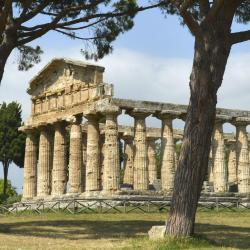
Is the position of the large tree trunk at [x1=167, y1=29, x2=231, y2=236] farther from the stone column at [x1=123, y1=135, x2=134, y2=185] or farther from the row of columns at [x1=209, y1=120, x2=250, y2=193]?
the stone column at [x1=123, y1=135, x2=134, y2=185]

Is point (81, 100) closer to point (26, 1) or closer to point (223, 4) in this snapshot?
point (26, 1)

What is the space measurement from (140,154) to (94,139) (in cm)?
271

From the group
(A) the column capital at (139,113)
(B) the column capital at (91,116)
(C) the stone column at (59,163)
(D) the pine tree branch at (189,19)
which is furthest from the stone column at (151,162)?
(D) the pine tree branch at (189,19)

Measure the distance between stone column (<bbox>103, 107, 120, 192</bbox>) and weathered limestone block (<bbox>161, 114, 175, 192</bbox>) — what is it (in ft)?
10.8

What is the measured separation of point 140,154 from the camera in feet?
113

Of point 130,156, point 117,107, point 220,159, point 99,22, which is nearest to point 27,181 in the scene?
point 130,156

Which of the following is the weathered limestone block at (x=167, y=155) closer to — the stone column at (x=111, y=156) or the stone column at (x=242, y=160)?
the stone column at (x=111, y=156)

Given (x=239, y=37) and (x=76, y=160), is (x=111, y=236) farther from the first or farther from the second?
(x=76, y=160)

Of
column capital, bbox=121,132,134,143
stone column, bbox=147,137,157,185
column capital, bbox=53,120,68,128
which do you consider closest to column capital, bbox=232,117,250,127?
stone column, bbox=147,137,157,185

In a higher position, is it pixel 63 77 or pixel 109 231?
pixel 63 77

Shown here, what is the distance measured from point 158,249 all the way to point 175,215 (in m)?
1.16

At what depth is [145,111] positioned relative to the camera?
34219mm

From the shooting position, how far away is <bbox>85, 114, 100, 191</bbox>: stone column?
33.8 m

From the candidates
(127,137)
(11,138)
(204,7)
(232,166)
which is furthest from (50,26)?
(11,138)
